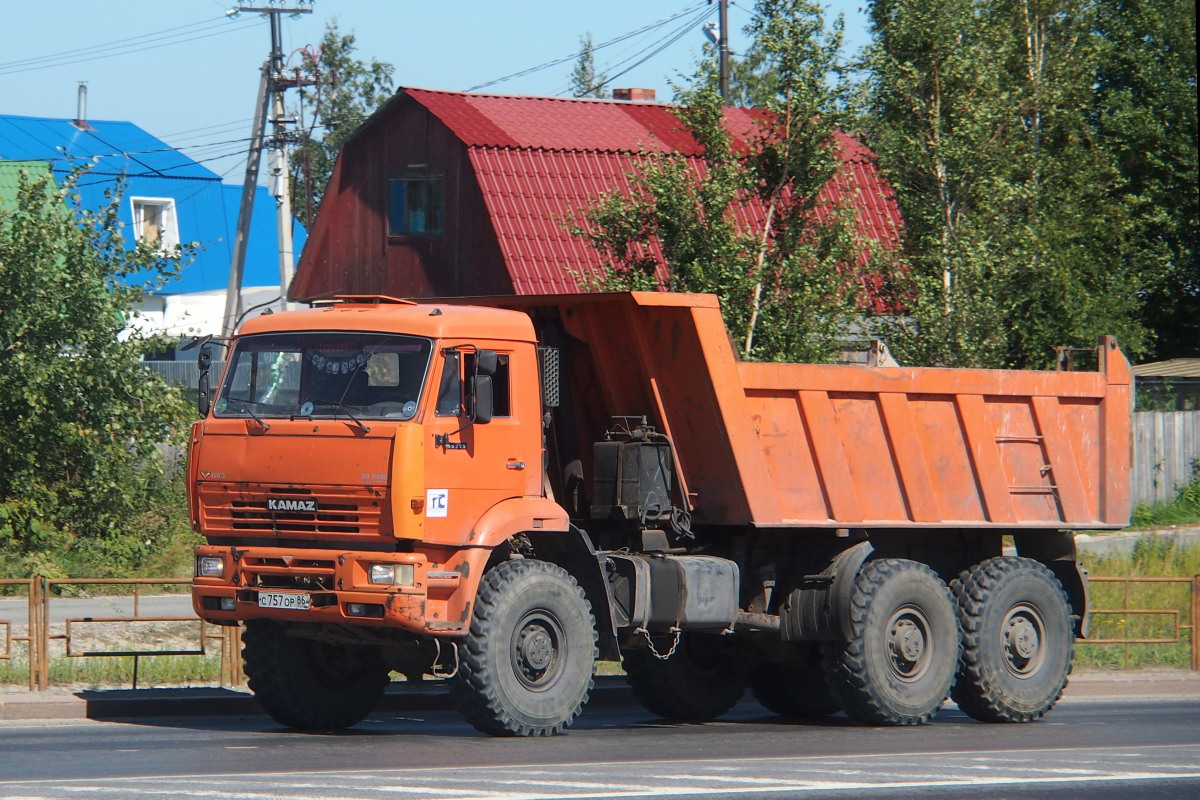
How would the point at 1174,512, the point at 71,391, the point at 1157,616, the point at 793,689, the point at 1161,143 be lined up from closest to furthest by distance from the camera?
the point at 793,689 < the point at 1157,616 < the point at 71,391 < the point at 1174,512 < the point at 1161,143

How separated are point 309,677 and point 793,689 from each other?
14.1 ft

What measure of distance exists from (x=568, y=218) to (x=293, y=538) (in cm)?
1081

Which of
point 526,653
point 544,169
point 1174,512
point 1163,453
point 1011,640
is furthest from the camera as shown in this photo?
point 544,169

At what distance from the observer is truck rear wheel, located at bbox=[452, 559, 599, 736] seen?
11016mm

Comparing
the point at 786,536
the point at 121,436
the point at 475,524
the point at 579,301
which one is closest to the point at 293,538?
the point at 475,524

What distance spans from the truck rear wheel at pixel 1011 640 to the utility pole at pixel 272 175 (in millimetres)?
20172

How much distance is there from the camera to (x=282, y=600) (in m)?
11.1

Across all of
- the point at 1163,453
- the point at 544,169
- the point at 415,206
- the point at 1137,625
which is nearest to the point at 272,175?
the point at 415,206

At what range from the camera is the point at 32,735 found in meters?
11.5

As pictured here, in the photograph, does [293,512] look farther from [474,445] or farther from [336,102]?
[336,102]

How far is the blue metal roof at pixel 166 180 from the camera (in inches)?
2224

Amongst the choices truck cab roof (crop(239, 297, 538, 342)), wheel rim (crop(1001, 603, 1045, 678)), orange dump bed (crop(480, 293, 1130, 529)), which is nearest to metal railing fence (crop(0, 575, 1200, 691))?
truck cab roof (crop(239, 297, 538, 342))

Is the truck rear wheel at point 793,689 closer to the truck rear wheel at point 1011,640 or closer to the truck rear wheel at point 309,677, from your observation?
the truck rear wheel at point 1011,640

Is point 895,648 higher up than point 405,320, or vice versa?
point 405,320
